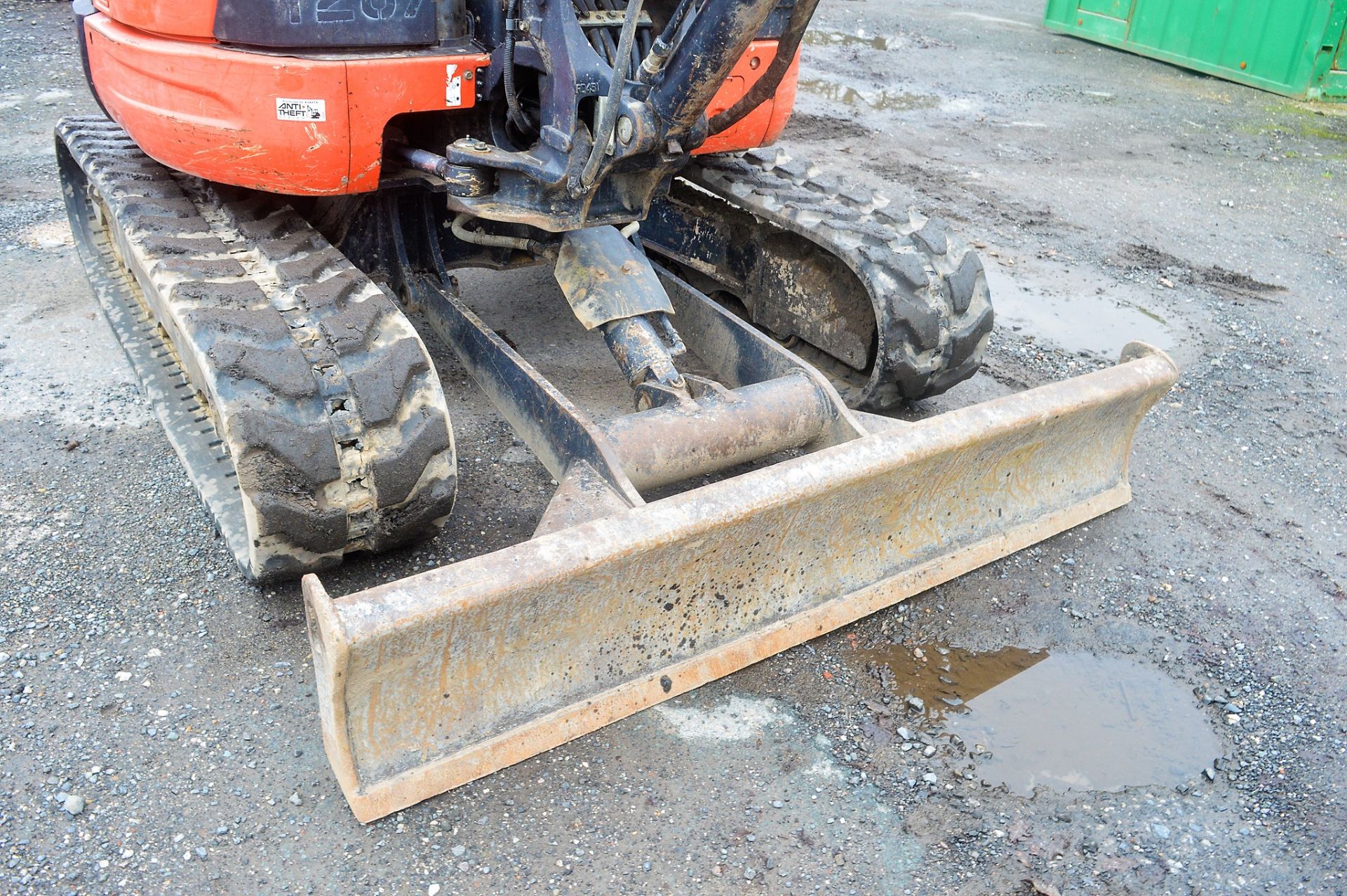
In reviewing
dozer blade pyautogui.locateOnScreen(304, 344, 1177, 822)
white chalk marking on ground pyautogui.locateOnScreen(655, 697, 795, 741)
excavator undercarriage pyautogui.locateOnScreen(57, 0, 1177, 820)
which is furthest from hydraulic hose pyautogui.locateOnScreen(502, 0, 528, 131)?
white chalk marking on ground pyautogui.locateOnScreen(655, 697, 795, 741)

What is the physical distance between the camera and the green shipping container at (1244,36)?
975cm

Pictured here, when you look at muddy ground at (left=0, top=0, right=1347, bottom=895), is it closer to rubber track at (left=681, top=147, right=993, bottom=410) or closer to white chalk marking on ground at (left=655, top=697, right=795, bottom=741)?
white chalk marking on ground at (left=655, top=697, right=795, bottom=741)

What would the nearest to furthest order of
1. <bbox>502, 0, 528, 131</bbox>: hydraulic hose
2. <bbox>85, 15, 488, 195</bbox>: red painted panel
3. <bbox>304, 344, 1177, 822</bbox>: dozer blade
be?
1. <bbox>304, 344, 1177, 822</bbox>: dozer blade
2. <bbox>85, 15, 488, 195</bbox>: red painted panel
3. <bbox>502, 0, 528, 131</bbox>: hydraulic hose

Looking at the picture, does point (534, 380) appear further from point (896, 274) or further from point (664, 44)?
point (896, 274)

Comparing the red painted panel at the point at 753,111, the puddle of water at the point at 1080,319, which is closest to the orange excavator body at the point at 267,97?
the red painted panel at the point at 753,111

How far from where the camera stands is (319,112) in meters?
2.95

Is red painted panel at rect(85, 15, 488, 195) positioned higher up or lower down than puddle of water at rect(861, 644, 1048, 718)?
higher up

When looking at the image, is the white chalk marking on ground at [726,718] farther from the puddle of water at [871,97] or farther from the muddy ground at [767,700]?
the puddle of water at [871,97]

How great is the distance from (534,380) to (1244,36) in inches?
385

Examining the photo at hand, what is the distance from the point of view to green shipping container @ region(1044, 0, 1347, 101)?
9.75m

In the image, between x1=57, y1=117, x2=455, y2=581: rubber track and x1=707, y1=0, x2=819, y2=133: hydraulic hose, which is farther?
x1=57, y1=117, x2=455, y2=581: rubber track

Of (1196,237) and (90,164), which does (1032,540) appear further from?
(1196,237)

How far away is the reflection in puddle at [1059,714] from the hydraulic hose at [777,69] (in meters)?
1.52

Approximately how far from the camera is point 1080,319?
5348mm
